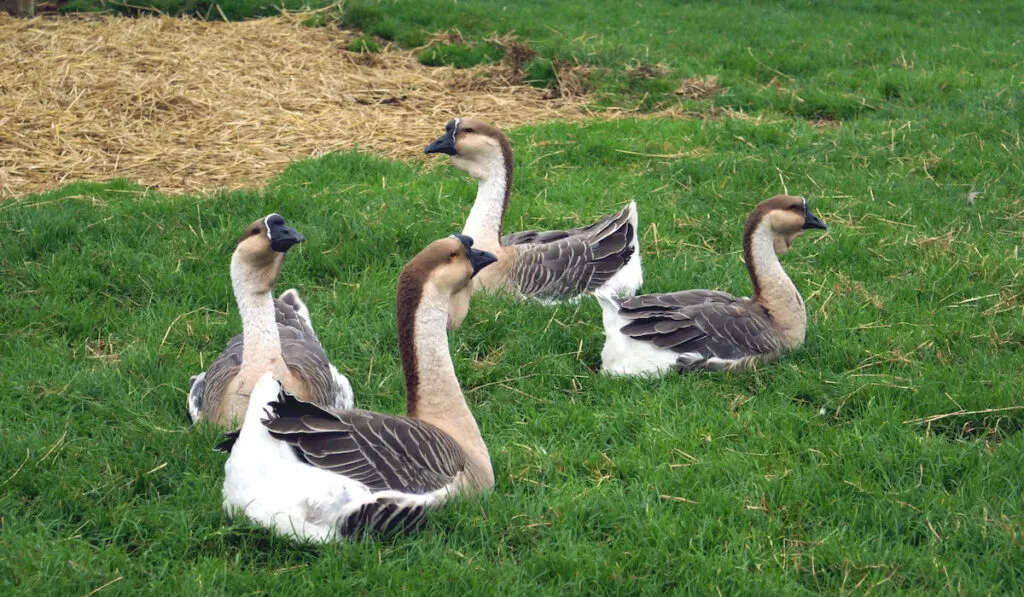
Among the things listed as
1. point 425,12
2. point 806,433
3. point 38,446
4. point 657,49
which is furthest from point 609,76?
point 38,446

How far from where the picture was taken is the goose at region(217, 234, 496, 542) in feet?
13.1

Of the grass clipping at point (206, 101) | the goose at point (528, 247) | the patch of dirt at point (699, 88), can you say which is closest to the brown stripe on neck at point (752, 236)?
the goose at point (528, 247)

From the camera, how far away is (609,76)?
40.0 feet

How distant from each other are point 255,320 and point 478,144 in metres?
2.63

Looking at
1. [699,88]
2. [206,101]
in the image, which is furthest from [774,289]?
[206,101]

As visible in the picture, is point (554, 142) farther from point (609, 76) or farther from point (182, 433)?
point (182, 433)

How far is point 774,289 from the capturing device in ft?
20.2

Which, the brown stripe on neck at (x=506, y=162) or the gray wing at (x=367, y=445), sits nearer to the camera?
the gray wing at (x=367, y=445)

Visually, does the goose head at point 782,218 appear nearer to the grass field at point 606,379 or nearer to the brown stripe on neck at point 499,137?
the grass field at point 606,379

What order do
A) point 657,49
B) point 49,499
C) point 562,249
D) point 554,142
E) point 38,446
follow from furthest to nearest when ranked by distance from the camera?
point 657,49
point 554,142
point 562,249
point 38,446
point 49,499

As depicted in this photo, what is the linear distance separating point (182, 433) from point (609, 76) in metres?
8.44

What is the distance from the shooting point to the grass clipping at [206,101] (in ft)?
30.5

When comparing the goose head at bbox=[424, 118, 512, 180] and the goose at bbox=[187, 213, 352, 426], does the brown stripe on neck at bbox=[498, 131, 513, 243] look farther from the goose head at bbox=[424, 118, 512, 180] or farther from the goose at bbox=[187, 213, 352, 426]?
the goose at bbox=[187, 213, 352, 426]

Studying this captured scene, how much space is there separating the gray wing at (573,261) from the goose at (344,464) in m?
2.61
